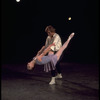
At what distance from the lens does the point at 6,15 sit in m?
27.8

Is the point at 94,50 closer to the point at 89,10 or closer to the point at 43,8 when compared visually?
the point at 89,10

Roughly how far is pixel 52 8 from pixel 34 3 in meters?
2.18

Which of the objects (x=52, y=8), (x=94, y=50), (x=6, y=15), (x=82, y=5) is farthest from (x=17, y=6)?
(x=94, y=50)

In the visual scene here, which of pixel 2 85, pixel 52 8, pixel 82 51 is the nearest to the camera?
pixel 2 85

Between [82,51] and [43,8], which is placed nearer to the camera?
[82,51]

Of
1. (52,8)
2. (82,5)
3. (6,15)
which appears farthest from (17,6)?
(82,5)

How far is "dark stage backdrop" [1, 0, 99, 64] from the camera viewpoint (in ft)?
88.8

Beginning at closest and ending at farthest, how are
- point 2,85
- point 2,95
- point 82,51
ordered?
1. point 2,95
2. point 2,85
3. point 82,51

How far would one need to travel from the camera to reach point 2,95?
6484 mm

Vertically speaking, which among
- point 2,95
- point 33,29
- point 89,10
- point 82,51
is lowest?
point 2,95

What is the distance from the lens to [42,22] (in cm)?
2777

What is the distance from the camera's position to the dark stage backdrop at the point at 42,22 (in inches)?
1065

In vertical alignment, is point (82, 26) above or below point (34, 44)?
above

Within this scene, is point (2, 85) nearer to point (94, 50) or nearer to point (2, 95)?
point (2, 95)
